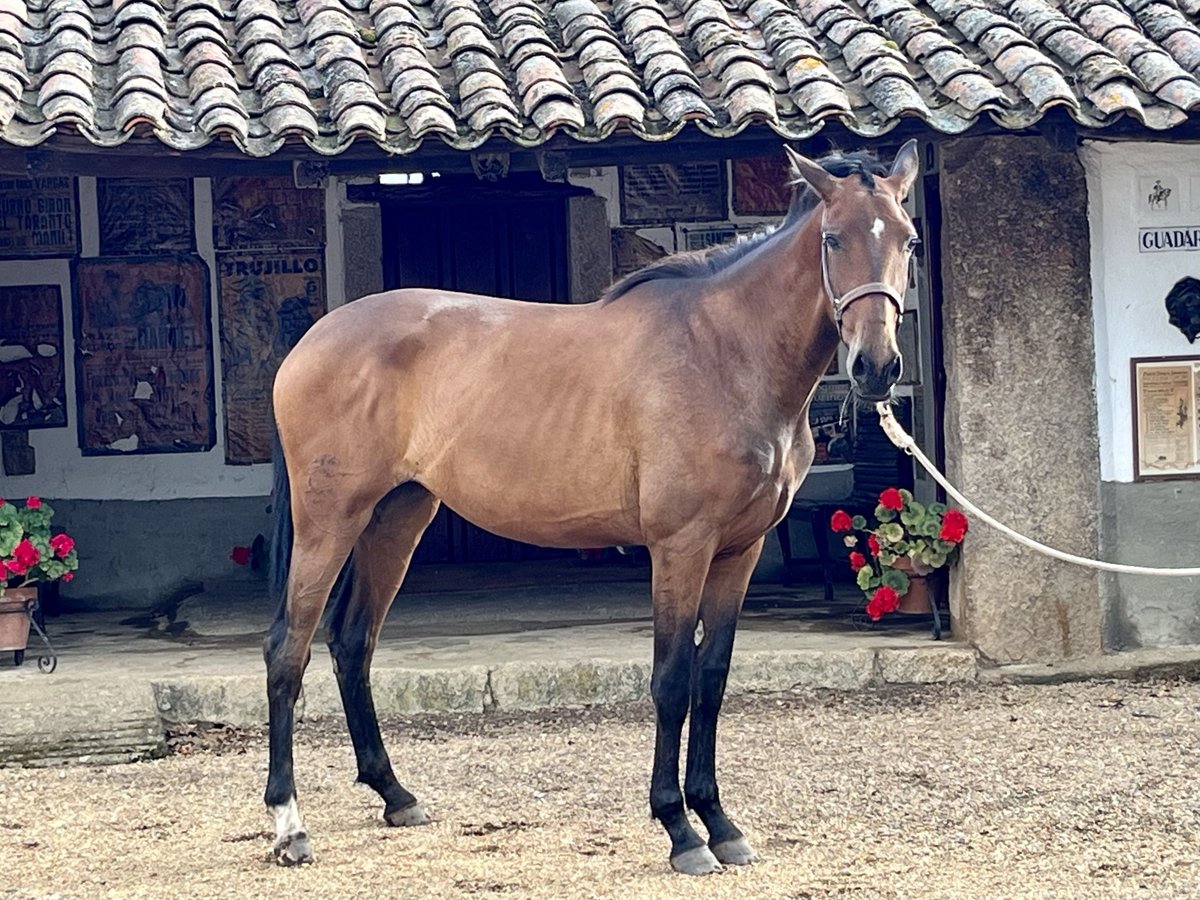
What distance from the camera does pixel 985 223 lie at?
7734 millimetres

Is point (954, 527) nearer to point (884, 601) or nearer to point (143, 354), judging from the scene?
point (884, 601)

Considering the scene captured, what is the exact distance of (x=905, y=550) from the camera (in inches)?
320

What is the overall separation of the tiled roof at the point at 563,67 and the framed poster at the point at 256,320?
2424 mm

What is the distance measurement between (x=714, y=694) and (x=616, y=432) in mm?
896

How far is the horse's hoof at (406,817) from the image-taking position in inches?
225

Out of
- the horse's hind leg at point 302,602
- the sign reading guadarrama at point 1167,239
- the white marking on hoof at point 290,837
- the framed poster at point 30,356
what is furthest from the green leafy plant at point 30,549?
the sign reading guadarrama at point 1167,239

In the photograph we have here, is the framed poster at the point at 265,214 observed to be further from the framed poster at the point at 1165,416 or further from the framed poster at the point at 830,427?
the framed poster at the point at 1165,416

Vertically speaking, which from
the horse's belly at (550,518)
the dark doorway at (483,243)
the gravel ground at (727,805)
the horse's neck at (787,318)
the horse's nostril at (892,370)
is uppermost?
the dark doorway at (483,243)

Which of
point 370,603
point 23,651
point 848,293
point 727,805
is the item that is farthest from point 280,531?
point 848,293

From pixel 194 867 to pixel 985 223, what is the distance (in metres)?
4.59

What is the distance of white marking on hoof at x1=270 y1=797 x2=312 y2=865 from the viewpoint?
528 centimetres

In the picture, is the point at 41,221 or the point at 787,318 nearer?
the point at 787,318

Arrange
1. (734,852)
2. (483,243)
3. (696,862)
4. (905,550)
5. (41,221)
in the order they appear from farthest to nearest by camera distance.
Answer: (483,243) < (41,221) < (905,550) < (734,852) < (696,862)

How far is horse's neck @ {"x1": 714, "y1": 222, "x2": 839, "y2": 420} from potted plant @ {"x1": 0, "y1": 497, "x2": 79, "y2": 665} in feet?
13.0
